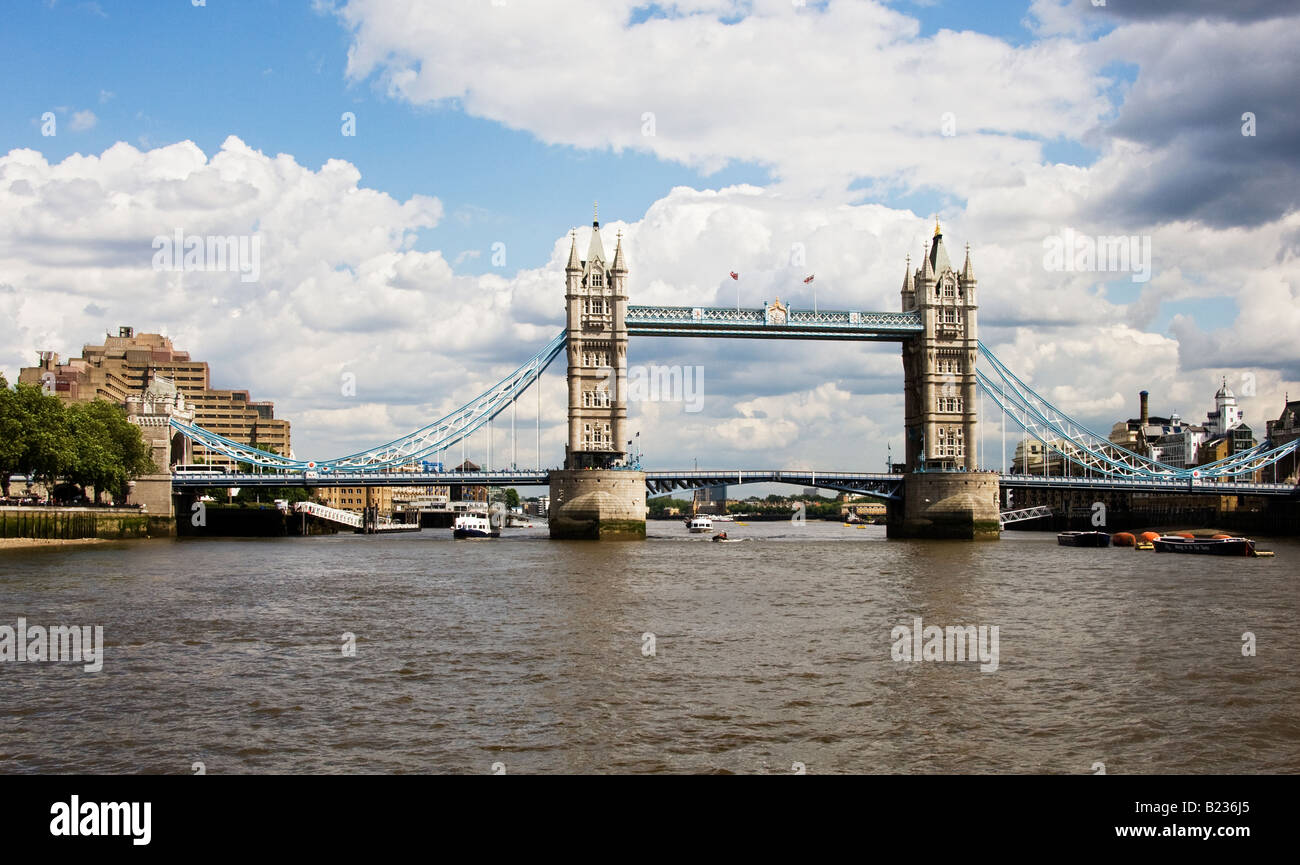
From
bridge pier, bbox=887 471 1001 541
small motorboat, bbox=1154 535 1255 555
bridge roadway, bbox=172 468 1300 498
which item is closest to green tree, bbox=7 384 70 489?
bridge roadway, bbox=172 468 1300 498

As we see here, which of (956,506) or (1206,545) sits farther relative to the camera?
(956,506)

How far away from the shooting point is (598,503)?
Answer: 71688mm

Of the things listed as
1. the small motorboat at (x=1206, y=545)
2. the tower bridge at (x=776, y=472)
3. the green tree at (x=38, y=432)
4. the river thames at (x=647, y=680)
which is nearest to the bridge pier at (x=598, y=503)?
the tower bridge at (x=776, y=472)

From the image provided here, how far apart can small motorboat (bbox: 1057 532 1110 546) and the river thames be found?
1255 inches

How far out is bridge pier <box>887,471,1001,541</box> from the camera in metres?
75.9

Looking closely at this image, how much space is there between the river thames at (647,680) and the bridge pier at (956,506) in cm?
3596

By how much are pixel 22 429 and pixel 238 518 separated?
26611 mm

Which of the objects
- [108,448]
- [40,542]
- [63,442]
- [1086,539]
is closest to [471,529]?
[108,448]

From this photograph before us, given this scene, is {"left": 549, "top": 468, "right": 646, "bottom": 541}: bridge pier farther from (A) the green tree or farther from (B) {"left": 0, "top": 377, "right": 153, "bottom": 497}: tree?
(A) the green tree

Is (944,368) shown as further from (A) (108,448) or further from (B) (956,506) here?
(A) (108,448)

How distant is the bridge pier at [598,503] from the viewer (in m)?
71.8

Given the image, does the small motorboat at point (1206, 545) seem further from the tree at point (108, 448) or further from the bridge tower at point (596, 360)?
the tree at point (108, 448)

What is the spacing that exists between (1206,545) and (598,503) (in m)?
34.6

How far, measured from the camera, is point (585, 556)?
56.0 m
